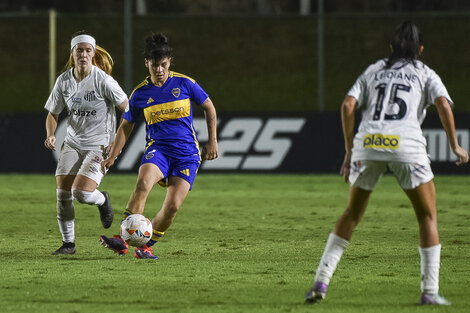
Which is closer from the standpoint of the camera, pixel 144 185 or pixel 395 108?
pixel 395 108

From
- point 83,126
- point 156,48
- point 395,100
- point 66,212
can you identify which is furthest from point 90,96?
point 395,100

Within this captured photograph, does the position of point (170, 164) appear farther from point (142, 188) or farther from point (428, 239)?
point (428, 239)

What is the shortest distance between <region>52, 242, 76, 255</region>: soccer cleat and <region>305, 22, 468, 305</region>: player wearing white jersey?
3625 millimetres

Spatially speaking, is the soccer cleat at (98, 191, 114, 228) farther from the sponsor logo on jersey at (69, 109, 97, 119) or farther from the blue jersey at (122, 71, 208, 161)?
the blue jersey at (122, 71, 208, 161)

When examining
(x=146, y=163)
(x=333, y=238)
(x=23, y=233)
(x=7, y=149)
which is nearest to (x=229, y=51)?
(x=7, y=149)

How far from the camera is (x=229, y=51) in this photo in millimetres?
35375

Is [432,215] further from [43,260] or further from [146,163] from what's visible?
[43,260]

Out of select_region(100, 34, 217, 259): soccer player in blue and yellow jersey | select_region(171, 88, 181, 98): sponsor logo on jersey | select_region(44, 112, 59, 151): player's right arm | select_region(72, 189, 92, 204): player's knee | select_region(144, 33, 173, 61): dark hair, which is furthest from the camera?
select_region(44, 112, 59, 151): player's right arm

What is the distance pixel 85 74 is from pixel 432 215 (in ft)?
13.9

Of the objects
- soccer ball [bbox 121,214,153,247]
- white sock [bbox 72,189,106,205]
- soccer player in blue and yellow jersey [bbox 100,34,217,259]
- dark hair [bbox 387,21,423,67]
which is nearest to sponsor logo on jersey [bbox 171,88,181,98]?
soccer player in blue and yellow jersey [bbox 100,34,217,259]

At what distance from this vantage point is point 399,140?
6887mm

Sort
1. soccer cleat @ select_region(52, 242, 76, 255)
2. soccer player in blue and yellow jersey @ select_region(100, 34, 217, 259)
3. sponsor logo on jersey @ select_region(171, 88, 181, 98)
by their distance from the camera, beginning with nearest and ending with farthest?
soccer player in blue and yellow jersey @ select_region(100, 34, 217, 259) → sponsor logo on jersey @ select_region(171, 88, 181, 98) → soccer cleat @ select_region(52, 242, 76, 255)

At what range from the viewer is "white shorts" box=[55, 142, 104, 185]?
9.85 meters

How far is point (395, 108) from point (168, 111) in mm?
3056
